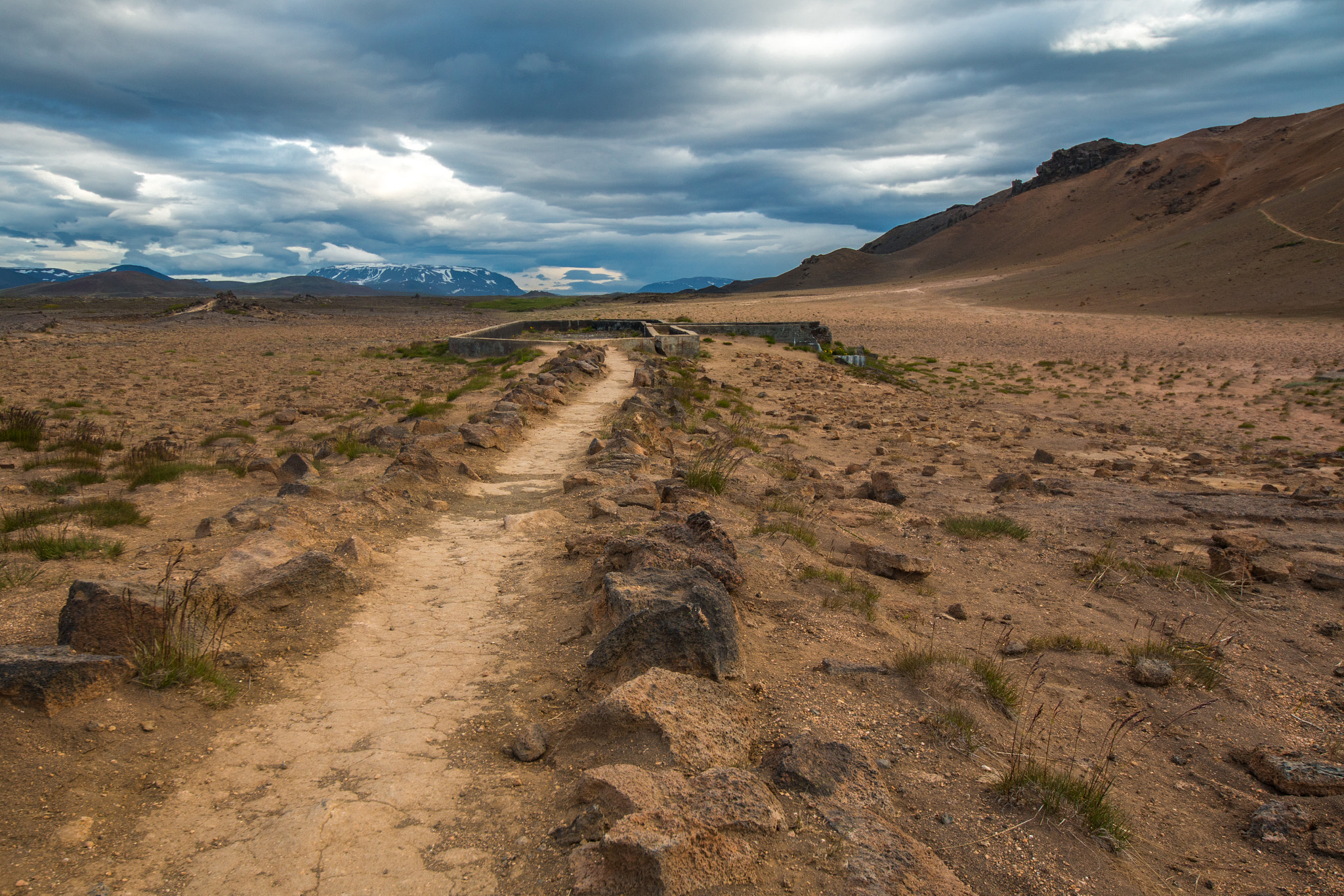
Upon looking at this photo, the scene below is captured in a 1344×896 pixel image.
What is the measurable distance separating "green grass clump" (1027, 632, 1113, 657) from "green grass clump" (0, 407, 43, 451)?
35.9 feet

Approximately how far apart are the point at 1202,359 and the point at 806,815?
27.4 m

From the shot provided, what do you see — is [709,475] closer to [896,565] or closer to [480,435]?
[896,565]

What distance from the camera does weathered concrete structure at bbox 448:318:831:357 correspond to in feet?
74.9

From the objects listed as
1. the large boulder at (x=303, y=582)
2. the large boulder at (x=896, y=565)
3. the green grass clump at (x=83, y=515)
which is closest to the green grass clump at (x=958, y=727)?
the large boulder at (x=896, y=565)

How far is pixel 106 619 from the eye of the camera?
3.35 metres

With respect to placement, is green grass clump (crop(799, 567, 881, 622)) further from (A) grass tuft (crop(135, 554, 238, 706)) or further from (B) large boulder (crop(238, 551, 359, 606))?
(A) grass tuft (crop(135, 554, 238, 706))

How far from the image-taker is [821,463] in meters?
10.2

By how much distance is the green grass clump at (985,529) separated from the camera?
7016 mm

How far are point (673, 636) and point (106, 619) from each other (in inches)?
109

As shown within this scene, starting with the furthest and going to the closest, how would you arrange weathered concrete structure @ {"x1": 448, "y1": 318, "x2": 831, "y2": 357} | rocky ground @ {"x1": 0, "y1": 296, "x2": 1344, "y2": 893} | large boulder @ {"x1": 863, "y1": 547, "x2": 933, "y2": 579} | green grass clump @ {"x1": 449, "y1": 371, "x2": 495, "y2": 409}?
weathered concrete structure @ {"x1": 448, "y1": 318, "x2": 831, "y2": 357} → green grass clump @ {"x1": 449, "y1": 371, "x2": 495, "y2": 409} → large boulder @ {"x1": 863, "y1": 547, "x2": 933, "y2": 579} → rocky ground @ {"x1": 0, "y1": 296, "x2": 1344, "y2": 893}

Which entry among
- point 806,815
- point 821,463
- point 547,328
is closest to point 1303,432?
point 821,463

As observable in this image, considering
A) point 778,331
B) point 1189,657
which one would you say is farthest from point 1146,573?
point 778,331

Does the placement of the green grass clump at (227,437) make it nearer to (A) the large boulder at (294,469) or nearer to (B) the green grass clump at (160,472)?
(B) the green grass clump at (160,472)

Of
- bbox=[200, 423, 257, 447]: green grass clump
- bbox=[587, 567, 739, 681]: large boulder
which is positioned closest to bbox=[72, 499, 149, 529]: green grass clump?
bbox=[200, 423, 257, 447]: green grass clump
